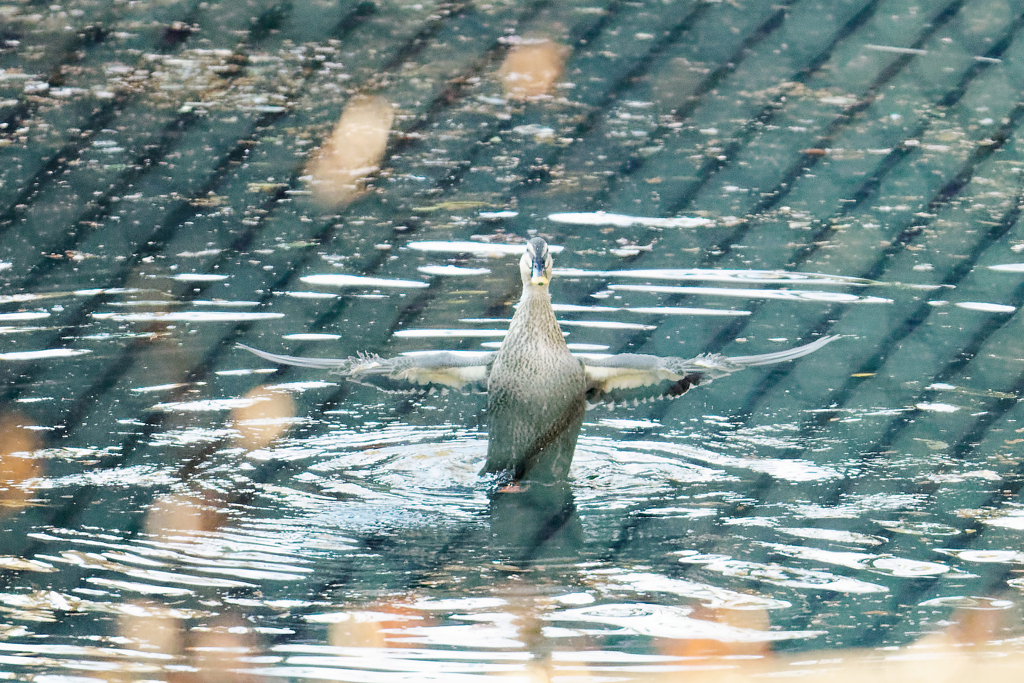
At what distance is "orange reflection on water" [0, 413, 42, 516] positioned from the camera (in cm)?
378

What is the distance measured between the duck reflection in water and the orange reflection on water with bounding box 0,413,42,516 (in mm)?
713

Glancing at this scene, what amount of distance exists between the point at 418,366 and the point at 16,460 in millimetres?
1182

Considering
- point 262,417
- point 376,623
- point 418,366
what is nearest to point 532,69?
point 262,417

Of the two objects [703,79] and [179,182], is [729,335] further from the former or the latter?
[703,79]

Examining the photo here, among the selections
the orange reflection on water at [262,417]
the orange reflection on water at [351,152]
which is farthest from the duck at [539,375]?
the orange reflection on water at [351,152]

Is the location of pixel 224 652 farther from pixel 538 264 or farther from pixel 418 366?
pixel 538 264

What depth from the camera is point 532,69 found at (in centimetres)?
825

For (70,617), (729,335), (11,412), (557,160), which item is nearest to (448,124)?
(557,160)

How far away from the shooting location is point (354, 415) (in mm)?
4551

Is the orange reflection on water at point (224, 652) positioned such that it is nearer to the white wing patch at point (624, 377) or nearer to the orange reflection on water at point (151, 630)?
the orange reflection on water at point (151, 630)

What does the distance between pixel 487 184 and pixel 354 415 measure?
7.36ft

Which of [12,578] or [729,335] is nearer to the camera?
[12,578]

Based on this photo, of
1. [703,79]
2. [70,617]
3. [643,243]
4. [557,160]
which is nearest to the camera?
[70,617]

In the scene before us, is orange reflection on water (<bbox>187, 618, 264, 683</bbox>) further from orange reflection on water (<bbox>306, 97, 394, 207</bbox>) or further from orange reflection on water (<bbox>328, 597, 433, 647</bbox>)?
orange reflection on water (<bbox>306, 97, 394, 207</bbox>)
